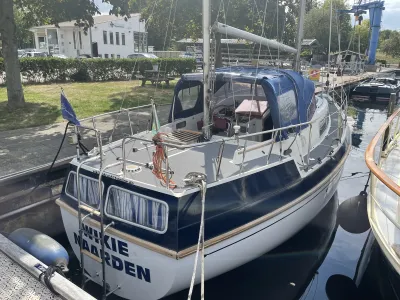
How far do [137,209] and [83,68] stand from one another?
1834cm

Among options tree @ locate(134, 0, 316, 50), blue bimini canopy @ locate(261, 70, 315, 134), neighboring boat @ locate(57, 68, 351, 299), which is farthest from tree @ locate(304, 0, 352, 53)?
neighboring boat @ locate(57, 68, 351, 299)

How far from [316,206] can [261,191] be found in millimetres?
2070

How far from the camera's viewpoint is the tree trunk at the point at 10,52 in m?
12.2

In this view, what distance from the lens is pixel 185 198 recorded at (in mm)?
4426

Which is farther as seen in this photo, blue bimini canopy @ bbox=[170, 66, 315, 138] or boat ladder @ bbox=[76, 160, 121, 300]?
blue bimini canopy @ bbox=[170, 66, 315, 138]

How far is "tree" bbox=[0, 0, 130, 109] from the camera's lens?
12.3 meters

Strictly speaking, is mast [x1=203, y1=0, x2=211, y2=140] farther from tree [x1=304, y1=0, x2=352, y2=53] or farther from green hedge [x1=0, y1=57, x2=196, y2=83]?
tree [x1=304, y1=0, x2=352, y2=53]

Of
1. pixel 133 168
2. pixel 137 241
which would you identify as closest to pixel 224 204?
pixel 137 241

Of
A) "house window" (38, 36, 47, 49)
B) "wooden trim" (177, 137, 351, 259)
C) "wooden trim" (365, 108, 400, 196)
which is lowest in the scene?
"wooden trim" (177, 137, 351, 259)

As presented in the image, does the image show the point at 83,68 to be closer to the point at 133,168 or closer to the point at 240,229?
the point at 133,168

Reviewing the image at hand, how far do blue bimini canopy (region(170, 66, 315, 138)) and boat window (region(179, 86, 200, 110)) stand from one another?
6 cm

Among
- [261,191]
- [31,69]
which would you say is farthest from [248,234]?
[31,69]

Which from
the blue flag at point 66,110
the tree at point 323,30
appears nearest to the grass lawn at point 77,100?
the blue flag at point 66,110

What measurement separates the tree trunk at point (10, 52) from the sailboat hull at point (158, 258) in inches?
372
